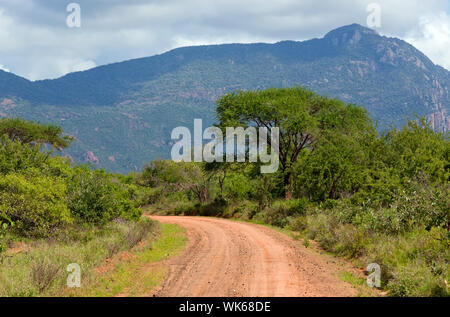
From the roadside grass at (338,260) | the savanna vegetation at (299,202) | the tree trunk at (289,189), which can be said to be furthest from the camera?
the tree trunk at (289,189)

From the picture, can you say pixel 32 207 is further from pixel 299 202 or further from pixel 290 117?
pixel 290 117

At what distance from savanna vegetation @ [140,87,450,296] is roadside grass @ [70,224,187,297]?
612 centimetres

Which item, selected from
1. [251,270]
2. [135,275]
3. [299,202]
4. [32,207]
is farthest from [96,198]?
[299,202]

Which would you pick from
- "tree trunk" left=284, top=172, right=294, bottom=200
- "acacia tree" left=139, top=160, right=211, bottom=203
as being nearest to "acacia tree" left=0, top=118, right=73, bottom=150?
"acacia tree" left=139, top=160, right=211, bottom=203

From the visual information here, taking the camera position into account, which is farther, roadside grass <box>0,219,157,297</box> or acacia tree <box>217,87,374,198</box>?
acacia tree <box>217,87,374,198</box>

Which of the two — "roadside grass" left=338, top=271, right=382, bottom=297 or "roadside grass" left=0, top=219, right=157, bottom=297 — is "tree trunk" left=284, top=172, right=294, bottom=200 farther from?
"roadside grass" left=338, top=271, right=382, bottom=297

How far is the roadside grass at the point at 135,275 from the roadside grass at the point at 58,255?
41 cm

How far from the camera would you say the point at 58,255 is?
13477 mm

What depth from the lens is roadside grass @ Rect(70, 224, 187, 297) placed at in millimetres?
11031

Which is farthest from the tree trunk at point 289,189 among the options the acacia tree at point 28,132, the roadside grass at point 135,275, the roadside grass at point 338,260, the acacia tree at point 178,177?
the acacia tree at point 28,132

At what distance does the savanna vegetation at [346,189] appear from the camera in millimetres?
13102

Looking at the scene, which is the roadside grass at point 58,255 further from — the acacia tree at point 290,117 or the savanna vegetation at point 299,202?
the acacia tree at point 290,117
